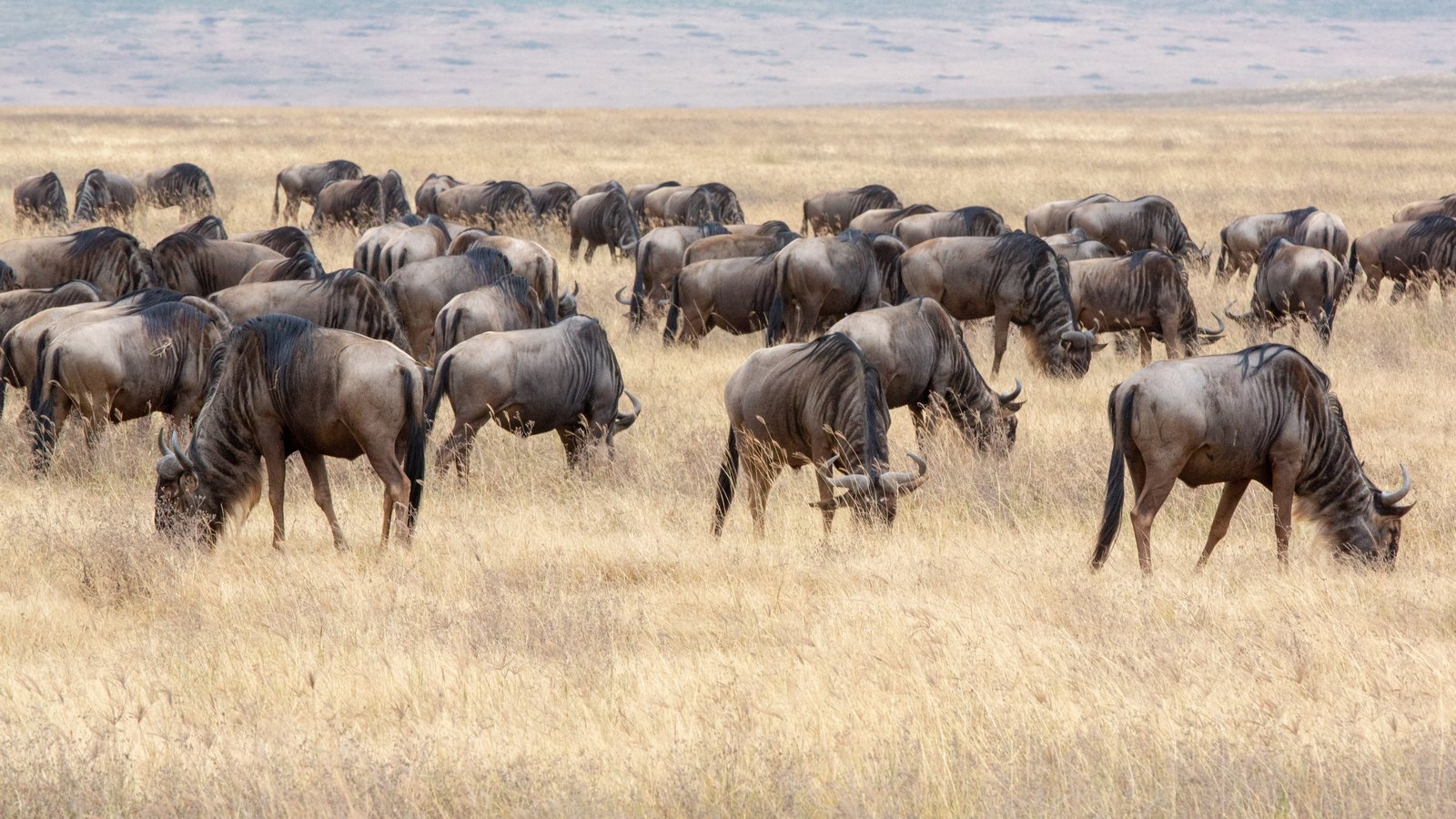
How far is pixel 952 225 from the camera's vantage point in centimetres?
1516

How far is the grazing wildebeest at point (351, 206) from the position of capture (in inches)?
802

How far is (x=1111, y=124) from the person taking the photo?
56000 mm

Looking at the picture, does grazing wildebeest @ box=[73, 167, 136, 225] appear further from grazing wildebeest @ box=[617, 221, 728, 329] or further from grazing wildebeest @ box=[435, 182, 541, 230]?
grazing wildebeest @ box=[617, 221, 728, 329]

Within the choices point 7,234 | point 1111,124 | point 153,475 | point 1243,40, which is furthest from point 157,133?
point 1243,40

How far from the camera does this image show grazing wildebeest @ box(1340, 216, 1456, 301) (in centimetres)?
1467

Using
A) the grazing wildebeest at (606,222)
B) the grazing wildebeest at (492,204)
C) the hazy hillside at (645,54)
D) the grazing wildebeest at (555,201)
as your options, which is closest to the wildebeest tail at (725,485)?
the grazing wildebeest at (606,222)

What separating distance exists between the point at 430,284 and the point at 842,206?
10.5 metres

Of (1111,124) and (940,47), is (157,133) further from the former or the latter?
(940,47)

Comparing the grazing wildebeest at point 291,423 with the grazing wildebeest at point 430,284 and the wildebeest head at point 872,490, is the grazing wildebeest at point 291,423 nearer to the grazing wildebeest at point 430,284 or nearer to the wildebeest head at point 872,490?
the wildebeest head at point 872,490

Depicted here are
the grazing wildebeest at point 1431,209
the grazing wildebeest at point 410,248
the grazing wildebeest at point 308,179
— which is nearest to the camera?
the grazing wildebeest at point 410,248

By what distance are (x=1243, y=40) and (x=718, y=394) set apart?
19082 cm

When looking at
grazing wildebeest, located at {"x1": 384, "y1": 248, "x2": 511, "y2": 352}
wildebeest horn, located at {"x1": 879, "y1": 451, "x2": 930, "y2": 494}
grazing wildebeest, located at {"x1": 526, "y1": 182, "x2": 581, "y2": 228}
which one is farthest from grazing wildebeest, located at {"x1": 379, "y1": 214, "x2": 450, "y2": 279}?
grazing wildebeest, located at {"x1": 526, "y1": 182, "x2": 581, "y2": 228}

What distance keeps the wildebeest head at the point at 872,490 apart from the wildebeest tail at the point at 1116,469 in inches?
32.2

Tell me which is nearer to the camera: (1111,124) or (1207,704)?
(1207,704)
